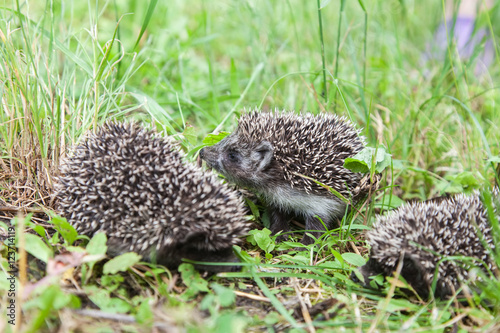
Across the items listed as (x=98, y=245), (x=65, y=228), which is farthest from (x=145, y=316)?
(x=65, y=228)

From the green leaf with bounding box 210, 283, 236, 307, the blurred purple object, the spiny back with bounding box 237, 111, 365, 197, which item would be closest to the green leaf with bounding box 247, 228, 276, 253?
the spiny back with bounding box 237, 111, 365, 197

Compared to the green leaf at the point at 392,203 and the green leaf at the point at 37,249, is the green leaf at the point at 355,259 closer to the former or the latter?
the green leaf at the point at 392,203

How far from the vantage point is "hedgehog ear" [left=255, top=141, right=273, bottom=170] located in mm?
5348

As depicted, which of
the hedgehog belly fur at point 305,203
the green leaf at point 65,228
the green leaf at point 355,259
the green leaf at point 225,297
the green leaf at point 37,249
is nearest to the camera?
the green leaf at point 225,297

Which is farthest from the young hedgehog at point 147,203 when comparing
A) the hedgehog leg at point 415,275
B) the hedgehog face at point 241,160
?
the hedgehog leg at point 415,275

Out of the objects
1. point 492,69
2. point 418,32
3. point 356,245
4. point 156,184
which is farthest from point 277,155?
point 418,32

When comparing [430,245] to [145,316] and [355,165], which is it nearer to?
[355,165]

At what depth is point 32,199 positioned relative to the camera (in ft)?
15.4

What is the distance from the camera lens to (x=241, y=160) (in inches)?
221

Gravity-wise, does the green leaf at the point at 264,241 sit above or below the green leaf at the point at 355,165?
below

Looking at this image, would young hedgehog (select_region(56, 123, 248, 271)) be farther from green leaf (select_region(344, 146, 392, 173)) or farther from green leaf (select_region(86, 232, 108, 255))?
green leaf (select_region(344, 146, 392, 173))

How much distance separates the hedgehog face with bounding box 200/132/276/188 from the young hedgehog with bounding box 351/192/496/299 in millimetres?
1603

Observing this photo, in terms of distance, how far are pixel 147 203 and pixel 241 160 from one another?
1.84m

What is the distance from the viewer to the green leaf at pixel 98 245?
369cm
